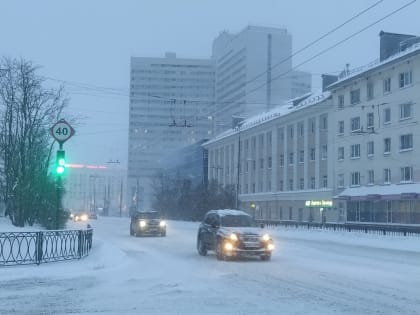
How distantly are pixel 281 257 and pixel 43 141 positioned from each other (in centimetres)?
1794

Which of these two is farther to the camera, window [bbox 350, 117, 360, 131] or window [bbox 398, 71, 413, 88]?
Result: window [bbox 350, 117, 360, 131]

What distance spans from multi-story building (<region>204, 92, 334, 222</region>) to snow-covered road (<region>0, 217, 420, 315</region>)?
43.7m

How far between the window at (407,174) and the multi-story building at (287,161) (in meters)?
12.3

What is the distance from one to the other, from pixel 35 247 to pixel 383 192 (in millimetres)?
45881

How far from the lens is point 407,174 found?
56.4 m

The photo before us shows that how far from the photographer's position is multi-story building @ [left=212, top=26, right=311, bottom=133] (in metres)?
49.7

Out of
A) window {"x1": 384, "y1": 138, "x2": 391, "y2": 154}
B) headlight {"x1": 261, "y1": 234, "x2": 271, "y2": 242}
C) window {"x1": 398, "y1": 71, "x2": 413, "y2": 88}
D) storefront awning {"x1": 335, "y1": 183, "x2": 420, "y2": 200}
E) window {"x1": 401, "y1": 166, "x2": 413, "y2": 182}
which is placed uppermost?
window {"x1": 398, "y1": 71, "x2": 413, "y2": 88}

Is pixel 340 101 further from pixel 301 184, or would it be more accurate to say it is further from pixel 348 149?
pixel 301 184

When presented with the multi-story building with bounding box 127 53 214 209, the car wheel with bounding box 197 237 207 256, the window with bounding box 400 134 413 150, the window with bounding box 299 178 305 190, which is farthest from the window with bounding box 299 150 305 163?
the car wheel with bounding box 197 237 207 256

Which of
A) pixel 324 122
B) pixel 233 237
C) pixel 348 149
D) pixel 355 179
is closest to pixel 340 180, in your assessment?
pixel 355 179

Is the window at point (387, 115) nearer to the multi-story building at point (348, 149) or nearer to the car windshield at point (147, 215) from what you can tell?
the multi-story building at point (348, 149)

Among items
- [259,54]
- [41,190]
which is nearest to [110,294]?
[41,190]

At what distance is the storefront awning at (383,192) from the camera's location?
2103 inches

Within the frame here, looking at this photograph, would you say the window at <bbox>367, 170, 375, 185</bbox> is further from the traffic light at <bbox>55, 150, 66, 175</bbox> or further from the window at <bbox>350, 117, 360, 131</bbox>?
the traffic light at <bbox>55, 150, 66, 175</bbox>
